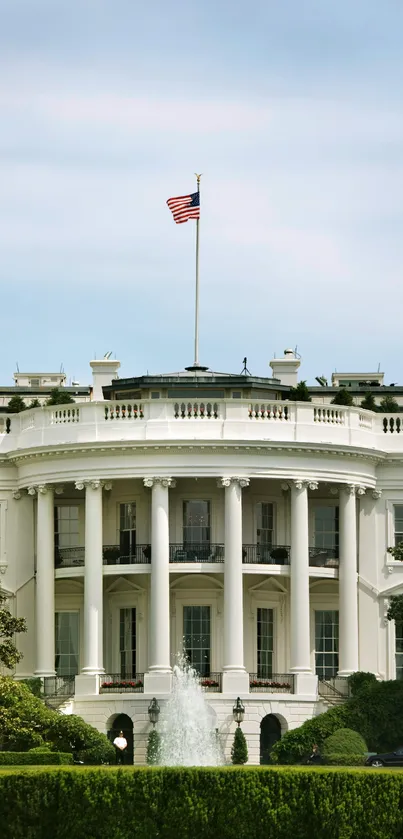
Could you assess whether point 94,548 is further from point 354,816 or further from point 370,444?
point 354,816

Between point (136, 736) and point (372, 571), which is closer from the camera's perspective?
point (136, 736)

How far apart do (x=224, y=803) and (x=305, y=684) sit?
2763 centimetres

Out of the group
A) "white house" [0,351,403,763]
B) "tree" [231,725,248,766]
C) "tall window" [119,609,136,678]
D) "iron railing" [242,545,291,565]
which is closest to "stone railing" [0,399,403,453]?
"white house" [0,351,403,763]

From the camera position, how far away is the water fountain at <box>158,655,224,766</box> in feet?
245

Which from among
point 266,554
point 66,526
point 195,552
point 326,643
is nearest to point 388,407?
point 266,554

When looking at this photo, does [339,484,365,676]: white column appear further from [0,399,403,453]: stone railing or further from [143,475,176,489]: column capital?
[143,475,176,489]: column capital

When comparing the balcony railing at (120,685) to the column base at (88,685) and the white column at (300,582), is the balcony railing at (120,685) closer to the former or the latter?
the column base at (88,685)

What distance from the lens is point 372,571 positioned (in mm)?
81750

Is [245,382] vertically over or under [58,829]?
over

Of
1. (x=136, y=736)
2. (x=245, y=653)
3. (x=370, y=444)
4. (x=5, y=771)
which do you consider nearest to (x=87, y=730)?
(x=136, y=736)

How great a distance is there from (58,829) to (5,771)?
6.15 feet

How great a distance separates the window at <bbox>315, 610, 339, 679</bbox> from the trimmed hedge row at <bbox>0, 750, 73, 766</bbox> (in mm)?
22274

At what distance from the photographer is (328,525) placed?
82.8 metres

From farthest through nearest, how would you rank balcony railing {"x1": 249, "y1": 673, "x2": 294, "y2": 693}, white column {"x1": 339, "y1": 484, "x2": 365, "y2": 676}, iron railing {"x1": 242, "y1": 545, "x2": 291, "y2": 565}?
1. iron railing {"x1": 242, "y1": 545, "x2": 291, "y2": 565}
2. white column {"x1": 339, "y1": 484, "x2": 365, "y2": 676}
3. balcony railing {"x1": 249, "y1": 673, "x2": 294, "y2": 693}
